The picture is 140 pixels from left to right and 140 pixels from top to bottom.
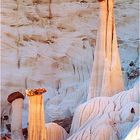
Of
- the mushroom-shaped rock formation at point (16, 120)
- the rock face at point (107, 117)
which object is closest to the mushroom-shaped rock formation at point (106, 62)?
the rock face at point (107, 117)

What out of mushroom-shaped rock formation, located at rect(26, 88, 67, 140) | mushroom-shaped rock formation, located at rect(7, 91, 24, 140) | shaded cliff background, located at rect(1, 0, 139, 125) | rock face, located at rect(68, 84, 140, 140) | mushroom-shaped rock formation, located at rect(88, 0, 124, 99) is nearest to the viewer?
mushroom-shaped rock formation, located at rect(26, 88, 67, 140)

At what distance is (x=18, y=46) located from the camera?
6809mm

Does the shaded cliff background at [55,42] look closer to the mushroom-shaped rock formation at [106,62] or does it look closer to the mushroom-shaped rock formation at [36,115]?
the mushroom-shaped rock formation at [106,62]

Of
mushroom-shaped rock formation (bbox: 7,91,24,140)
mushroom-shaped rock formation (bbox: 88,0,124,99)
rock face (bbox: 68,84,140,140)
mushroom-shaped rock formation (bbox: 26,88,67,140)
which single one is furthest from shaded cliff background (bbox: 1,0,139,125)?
mushroom-shaped rock formation (bbox: 26,88,67,140)

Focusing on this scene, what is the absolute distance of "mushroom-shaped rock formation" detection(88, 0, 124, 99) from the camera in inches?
198

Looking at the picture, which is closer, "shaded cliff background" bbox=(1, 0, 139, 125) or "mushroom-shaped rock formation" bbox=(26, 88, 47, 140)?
"mushroom-shaped rock formation" bbox=(26, 88, 47, 140)

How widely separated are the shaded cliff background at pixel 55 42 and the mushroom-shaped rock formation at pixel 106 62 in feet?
3.95

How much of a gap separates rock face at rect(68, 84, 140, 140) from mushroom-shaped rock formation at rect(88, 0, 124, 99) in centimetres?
20

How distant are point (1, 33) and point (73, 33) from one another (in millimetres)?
834

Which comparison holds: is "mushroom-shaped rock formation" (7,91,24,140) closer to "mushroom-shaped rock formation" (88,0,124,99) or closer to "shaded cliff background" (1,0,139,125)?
"mushroom-shaped rock formation" (88,0,124,99)

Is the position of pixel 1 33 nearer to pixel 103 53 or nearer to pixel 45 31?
pixel 45 31

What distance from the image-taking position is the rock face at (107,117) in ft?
14.5

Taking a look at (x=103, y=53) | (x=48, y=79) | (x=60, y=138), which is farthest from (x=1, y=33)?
(x=60, y=138)

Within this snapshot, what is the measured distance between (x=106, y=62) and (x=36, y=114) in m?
1.11
